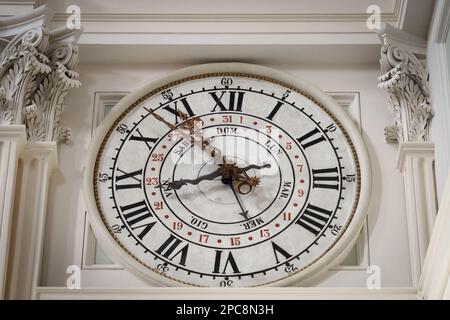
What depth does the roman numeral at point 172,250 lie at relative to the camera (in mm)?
5730

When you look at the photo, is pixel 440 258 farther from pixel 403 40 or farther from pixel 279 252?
pixel 403 40

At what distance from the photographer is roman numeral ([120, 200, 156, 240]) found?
582cm

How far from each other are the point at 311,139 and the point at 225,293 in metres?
0.99

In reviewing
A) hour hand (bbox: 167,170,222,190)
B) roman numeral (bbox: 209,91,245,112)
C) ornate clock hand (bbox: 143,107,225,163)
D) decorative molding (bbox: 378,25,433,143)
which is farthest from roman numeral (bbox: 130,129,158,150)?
decorative molding (bbox: 378,25,433,143)

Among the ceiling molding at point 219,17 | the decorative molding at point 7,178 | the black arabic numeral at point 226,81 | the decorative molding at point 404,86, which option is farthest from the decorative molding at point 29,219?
the decorative molding at point 404,86

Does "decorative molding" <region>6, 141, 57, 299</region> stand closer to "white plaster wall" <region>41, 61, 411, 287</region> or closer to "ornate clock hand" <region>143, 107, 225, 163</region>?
"white plaster wall" <region>41, 61, 411, 287</region>

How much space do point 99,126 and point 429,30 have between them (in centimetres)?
170

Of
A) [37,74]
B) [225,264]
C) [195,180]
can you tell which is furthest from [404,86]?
[37,74]

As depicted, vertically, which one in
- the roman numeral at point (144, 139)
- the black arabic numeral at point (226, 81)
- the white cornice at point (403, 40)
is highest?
the white cornice at point (403, 40)

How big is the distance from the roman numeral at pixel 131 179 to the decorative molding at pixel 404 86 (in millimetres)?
1240

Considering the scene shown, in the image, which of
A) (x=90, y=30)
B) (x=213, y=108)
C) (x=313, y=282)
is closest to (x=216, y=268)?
(x=313, y=282)

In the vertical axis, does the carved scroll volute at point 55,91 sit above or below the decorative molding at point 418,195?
above

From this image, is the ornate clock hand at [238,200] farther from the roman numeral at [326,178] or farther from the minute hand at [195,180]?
the roman numeral at [326,178]
